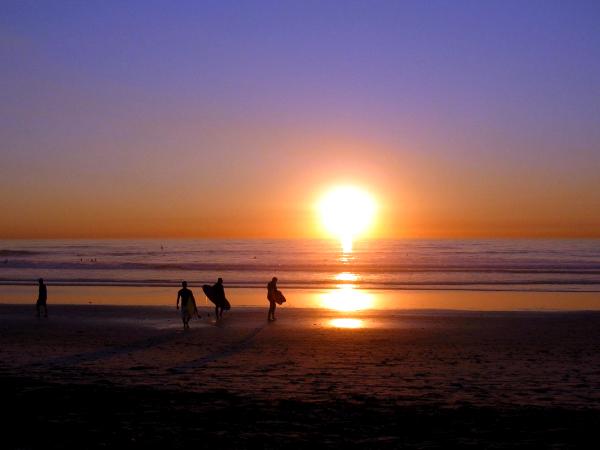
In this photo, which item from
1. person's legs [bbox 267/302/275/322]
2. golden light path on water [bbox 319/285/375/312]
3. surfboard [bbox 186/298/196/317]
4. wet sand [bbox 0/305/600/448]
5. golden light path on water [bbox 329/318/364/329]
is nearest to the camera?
wet sand [bbox 0/305/600/448]

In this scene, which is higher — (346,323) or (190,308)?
(190,308)

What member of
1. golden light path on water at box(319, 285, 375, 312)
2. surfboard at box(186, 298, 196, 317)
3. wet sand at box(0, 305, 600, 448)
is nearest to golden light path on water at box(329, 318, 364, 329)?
wet sand at box(0, 305, 600, 448)

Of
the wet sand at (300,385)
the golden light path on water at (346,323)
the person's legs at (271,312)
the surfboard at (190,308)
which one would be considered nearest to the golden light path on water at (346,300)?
the golden light path on water at (346,323)

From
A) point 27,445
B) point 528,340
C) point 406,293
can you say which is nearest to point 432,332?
point 528,340

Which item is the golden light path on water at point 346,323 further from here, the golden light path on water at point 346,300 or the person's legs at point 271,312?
the golden light path on water at point 346,300

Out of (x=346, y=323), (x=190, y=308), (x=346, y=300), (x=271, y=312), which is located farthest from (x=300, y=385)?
(x=346, y=300)

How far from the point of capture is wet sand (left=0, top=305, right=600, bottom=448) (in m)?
8.16

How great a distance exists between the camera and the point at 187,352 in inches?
602

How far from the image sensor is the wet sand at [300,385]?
8164mm

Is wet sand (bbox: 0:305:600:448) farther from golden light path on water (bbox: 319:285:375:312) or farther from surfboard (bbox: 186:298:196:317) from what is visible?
golden light path on water (bbox: 319:285:375:312)

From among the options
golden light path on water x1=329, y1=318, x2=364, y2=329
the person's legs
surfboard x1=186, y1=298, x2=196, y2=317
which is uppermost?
surfboard x1=186, y1=298, x2=196, y2=317

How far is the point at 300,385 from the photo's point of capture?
37.0 ft

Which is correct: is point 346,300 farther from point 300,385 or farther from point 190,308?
point 300,385

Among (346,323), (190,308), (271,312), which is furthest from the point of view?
(271,312)
